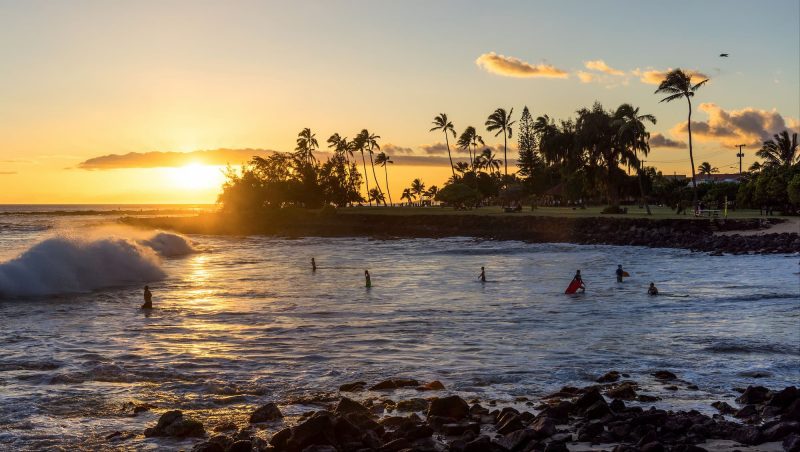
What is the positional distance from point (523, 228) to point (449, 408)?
70136 mm

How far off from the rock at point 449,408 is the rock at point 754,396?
16.5ft

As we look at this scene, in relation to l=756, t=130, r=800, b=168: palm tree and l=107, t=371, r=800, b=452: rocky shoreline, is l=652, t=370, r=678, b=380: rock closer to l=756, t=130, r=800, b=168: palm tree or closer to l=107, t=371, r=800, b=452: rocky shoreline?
l=107, t=371, r=800, b=452: rocky shoreline

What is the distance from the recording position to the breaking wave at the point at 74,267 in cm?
3431

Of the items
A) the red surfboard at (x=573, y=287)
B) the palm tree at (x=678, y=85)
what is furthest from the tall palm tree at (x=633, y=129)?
the red surfboard at (x=573, y=287)

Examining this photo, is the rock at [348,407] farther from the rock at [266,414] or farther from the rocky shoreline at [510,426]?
the rock at [266,414]

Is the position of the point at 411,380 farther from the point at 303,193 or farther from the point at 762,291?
the point at 303,193

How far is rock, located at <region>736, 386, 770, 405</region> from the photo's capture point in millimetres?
12887

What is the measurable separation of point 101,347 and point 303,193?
3950 inches

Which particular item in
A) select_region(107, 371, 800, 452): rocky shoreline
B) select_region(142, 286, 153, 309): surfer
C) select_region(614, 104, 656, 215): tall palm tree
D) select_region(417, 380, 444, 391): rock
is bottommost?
select_region(417, 380, 444, 391): rock

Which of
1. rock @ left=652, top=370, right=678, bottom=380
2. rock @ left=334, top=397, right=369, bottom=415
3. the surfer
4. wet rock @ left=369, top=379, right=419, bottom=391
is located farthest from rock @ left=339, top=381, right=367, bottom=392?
the surfer

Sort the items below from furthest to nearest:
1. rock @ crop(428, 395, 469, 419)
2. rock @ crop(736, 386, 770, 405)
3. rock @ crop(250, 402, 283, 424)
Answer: rock @ crop(736, 386, 770, 405) < rock @ crop(250, 402, 283, 424) < rock @ crop(428, 395, 469, 419)

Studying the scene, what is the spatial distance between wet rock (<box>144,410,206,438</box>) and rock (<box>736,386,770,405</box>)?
9.38 meters

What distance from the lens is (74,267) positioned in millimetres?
38688

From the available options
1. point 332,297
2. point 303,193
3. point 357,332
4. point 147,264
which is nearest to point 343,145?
point 303,193
